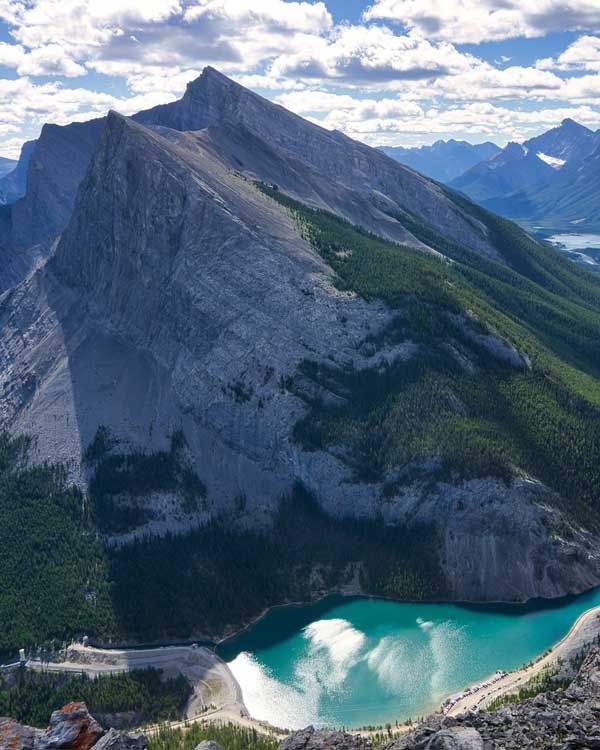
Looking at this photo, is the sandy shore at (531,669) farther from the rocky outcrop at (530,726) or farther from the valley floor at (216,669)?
the rocky outcrop at (530,726)

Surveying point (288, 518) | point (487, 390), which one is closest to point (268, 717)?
point (288, 518)

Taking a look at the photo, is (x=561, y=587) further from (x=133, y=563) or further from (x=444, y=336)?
(x=133, y=563)

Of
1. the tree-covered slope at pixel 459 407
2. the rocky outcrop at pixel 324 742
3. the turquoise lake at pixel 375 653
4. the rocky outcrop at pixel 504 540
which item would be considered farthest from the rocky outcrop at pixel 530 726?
the tree-covered slope at pixel 459 407

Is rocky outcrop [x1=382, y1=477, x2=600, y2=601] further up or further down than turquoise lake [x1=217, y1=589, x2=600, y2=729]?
further up

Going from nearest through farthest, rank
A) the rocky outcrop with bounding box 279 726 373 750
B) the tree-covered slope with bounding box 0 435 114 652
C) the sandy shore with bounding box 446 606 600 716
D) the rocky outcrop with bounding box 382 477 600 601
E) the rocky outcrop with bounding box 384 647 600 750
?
the rocky outcrop with bounding box 384 647 600 750, the rocky outcrop with bounding box 279 726 373 750, the sandy shore with bounding box 446 606 600 716, the tree-covered slope with bounding box 0 435 114 652, the rocky outcrop with bounding box 382 477 600 601

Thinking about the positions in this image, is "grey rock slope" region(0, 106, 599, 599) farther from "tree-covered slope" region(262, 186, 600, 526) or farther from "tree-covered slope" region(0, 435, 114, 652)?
"tree-covered slope" region(0, 435, 114, 652)

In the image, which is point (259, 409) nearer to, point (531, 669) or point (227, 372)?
point (227, 372)

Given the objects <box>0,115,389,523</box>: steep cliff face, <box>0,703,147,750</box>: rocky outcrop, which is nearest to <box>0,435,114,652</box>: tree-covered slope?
<box>0,115,389,523</box>: steep cliff face
